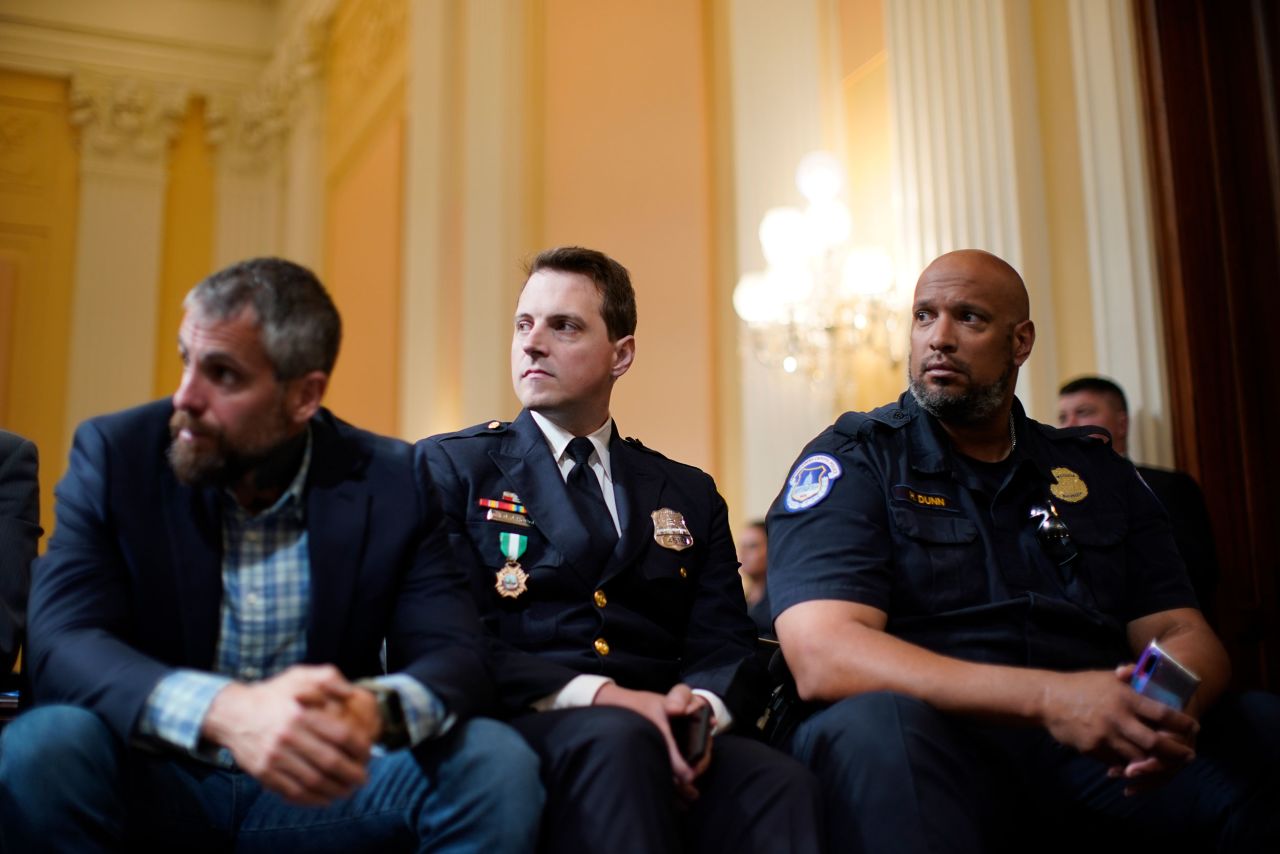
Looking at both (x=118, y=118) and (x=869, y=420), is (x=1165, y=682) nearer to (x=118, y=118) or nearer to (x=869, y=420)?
(x=869, y=420)

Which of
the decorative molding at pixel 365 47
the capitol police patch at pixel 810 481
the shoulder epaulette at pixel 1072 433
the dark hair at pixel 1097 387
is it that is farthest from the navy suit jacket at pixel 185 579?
the decorative molding at pixel 365 47

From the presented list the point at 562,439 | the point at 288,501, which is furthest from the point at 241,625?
the point at 562,439

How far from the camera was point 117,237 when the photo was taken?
8.68 metres

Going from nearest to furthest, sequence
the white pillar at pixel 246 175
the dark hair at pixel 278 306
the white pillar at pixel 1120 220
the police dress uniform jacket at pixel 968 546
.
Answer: the dark hair at pixel 278 306 → the police dress uniform jacket at pixel 968 546 → the white pillar at pixel 1120 220 → the white pillar at pixel 246 175

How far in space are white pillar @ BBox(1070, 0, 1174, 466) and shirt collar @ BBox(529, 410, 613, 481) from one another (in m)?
1.93

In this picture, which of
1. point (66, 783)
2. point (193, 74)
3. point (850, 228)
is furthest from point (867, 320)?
point (193, 74)

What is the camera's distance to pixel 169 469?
1751 millimetres

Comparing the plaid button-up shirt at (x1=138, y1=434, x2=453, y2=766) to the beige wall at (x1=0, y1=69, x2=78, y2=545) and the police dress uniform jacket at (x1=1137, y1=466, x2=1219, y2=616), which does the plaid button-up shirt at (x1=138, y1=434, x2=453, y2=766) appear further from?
the beige wall at (x1=0, y1=69, x2=78, y2=545)

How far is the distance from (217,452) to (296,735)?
409mm

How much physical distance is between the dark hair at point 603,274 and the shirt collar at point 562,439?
0.20 metres

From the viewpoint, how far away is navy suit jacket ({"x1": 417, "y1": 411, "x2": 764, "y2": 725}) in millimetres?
2178

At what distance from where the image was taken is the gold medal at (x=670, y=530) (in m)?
2.32

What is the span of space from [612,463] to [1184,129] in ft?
7.69

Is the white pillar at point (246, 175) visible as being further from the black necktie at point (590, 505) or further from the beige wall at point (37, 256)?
the black necktie at point (590, 505)
